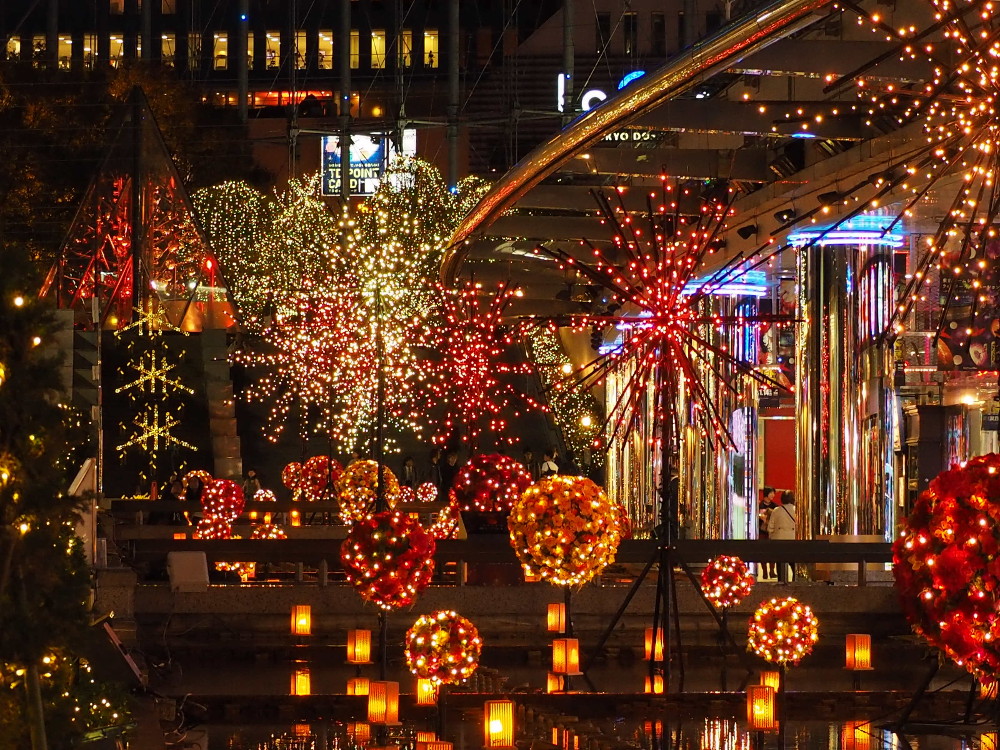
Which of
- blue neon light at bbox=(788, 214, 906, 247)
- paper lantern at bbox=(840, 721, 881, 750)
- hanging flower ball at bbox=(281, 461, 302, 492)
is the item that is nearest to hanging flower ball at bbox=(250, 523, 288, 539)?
hanging flower ball at bbox=(281, 461, 302, 492)

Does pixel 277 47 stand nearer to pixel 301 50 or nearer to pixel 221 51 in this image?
pixel 301 50

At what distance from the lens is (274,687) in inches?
581

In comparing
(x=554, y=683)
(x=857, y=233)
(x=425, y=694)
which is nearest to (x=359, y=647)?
(x=554, y=683)

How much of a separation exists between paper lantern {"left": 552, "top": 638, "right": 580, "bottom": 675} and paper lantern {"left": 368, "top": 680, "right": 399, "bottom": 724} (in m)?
2.89

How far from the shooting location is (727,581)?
16.6 meters

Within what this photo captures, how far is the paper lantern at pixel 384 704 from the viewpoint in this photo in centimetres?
1218

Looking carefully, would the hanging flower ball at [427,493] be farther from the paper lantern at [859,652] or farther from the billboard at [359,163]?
the billboard at [359,163]

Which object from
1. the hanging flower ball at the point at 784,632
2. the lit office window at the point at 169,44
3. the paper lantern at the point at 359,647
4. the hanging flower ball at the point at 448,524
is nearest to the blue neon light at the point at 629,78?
the hanging flower ball at the point at 784,632

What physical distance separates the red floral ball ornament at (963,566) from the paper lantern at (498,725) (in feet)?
8.42

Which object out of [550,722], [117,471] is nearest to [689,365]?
[550,722]

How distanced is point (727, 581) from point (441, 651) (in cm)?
486

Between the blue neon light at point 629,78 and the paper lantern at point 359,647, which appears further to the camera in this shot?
the paper lantern at point 359,647

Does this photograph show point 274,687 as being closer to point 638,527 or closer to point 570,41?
point 638,527

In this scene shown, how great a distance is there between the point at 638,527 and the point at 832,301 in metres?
13.9
